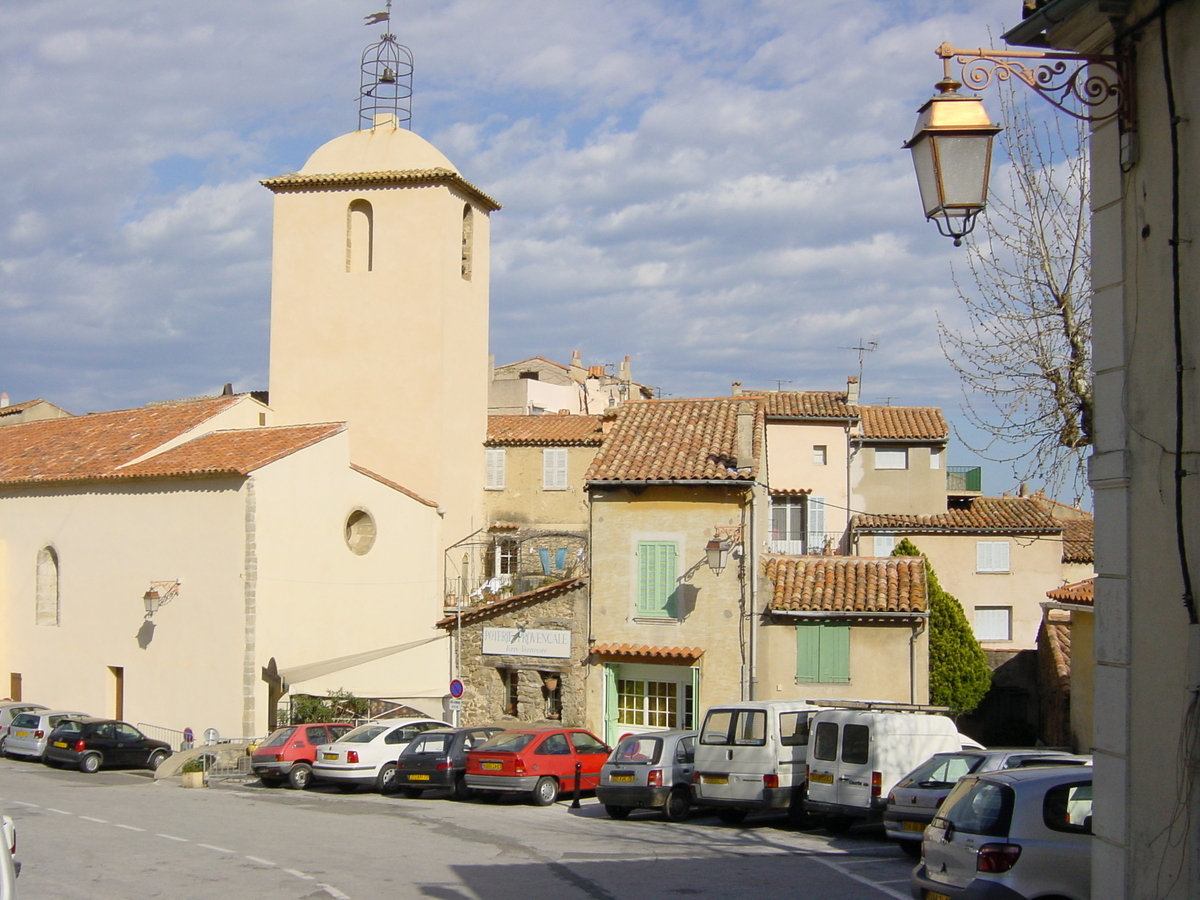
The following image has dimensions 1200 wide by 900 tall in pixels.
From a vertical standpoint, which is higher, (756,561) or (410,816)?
(756,561)

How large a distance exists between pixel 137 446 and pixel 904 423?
24816 mm

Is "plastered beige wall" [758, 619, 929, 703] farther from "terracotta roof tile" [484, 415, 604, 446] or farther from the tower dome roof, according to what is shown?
the tower dome roof

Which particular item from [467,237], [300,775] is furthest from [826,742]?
[467,237]

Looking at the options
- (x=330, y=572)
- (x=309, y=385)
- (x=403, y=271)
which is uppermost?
(x=403, y=271)

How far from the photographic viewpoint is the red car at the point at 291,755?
2409cm

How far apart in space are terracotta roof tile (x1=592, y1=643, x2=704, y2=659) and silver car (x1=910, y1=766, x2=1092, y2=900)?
13.9 metres

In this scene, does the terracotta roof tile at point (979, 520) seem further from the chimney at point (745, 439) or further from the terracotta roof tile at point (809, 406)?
the chimney at point (745, 439)

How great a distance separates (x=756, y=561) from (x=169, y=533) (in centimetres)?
1479

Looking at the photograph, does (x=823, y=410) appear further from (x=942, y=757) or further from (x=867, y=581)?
(x=942, y=757)

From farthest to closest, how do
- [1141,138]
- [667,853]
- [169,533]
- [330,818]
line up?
[169,533] → [330,818] → [667,853] → [1141,138]

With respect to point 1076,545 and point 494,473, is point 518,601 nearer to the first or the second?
point 494,473

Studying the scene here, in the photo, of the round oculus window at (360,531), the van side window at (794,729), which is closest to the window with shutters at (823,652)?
the van side window at (794,729)

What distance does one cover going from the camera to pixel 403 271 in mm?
37719

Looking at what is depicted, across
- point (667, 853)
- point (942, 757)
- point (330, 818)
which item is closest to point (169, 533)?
point (330, 818)
